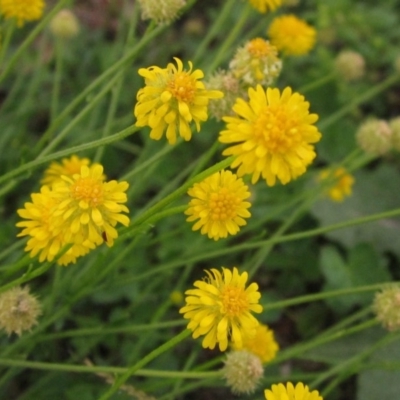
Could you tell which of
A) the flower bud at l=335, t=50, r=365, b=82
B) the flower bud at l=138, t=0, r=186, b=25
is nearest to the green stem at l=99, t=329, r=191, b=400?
the flower bud at l=138, t=0, r=186, b=25

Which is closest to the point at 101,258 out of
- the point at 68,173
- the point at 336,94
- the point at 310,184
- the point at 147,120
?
the point at 68,173

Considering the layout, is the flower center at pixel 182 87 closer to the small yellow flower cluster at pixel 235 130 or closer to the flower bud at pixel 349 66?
the small yellow flower cluster at pixel 235 130

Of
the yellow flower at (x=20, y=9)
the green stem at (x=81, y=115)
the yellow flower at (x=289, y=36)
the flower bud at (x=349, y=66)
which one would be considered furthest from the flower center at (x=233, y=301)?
the flower bud at (x=349, y=66)

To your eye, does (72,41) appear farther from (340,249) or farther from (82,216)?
(82,216)

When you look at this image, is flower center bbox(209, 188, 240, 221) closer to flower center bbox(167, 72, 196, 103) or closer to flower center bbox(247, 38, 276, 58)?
flower center bbox(167, 72, 196, 103)

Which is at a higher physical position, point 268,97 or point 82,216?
point 268,97

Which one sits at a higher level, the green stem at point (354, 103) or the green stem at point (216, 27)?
the green stem at point (354, 103)
